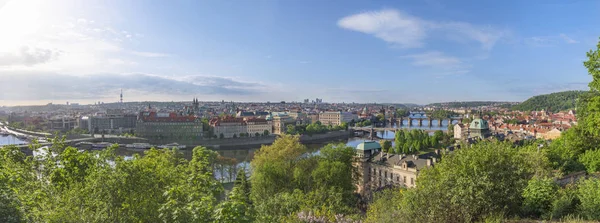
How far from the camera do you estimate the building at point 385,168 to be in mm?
21547

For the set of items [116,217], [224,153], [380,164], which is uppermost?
[116,217]

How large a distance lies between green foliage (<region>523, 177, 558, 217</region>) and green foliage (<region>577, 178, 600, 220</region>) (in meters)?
0.55

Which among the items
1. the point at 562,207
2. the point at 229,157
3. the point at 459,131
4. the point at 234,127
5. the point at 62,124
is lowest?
the point at 229,157

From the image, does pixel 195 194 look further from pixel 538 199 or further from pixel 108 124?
pixel 108 124

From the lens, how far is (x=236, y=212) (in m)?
5.07

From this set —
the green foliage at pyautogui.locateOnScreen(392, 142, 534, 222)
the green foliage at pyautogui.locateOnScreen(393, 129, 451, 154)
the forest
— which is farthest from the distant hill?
the green foliage at pyautogui.locateOnScreen(392, 142, 534, 222)

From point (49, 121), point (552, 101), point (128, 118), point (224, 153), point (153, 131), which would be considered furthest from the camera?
point (552, 101)

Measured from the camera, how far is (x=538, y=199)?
319 inches

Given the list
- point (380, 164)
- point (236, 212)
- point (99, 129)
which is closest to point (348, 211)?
point (236, 212)

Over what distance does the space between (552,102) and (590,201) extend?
556 ft

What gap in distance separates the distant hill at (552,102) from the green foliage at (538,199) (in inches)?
6004

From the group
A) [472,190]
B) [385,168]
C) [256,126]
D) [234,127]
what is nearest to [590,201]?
[472,190]

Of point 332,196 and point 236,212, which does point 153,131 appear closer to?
point 332,196

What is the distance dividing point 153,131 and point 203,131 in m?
9.62
